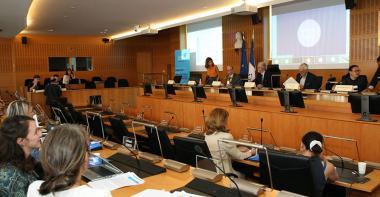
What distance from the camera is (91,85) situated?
12.4 m

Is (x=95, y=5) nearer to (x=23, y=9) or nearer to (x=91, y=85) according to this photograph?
(x=23, y=9)

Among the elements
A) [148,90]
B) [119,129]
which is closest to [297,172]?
[119,129]

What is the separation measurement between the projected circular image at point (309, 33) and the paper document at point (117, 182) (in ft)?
23.5

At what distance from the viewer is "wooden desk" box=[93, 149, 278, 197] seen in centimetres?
223

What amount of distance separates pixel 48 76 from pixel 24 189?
531 inches

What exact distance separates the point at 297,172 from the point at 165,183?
0.98 meters

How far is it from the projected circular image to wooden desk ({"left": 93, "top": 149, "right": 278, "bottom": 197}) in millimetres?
6891

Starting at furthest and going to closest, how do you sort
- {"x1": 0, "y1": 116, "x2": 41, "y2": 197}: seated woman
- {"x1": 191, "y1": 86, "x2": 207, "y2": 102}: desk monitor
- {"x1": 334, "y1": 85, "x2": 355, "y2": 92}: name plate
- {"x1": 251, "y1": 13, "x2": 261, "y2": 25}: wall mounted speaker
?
{"x1": 251, "y1": 13, "x2": 261, "y2": 25}: wall mounted speaker
{"x1": 191, "y1": 86, "x2": 207, "y2": 102}: desk monitor
{"x1": 334, "y1": 85, "x2": 355, "y2": 92}: name plate
{"x1": 0, "y1": 116, "x2": 41, "y2": 197}: seated woman

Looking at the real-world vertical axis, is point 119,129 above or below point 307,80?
below

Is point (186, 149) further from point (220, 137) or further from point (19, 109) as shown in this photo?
point (19, 109)

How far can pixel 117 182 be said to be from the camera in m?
2.43

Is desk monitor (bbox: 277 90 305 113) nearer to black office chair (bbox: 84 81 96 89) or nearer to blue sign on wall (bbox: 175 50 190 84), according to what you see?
blue sign on wall (bbox: 175 50 190 84)

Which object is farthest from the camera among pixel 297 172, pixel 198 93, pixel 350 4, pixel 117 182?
pixel 350 4

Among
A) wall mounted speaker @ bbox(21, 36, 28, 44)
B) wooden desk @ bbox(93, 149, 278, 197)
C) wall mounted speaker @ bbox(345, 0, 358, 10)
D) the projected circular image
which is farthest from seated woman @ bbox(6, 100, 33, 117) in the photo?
wall mounted speaker @ bbox(21, 36, 28, 44)
